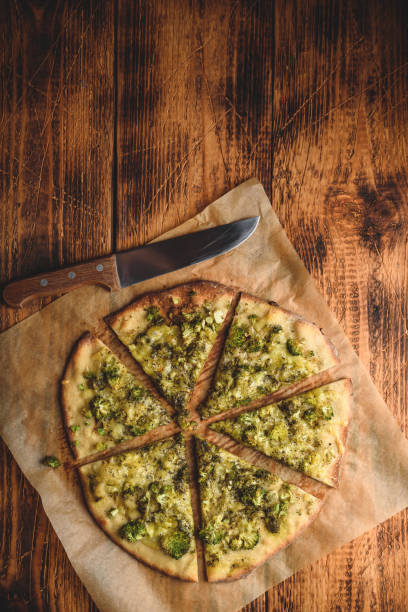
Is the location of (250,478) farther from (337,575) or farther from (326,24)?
(326,24)

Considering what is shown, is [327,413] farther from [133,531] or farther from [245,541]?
[133,531]

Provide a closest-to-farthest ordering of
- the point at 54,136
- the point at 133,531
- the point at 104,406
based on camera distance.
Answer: the point at 133,531, the point at 104,406, the point at 54,136

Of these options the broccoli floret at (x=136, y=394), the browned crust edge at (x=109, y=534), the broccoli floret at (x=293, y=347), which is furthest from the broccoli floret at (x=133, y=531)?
the broccoli floret at (x=293, y=347)

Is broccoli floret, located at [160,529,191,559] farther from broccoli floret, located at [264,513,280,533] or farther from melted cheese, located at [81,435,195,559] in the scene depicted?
broccoli floret, located at [264,513,280,533]

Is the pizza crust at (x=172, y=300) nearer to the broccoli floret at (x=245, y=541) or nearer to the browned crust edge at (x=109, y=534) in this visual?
the browned crust edge at (x=109, y=534)

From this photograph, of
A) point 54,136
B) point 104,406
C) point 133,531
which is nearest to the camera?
point 133,531

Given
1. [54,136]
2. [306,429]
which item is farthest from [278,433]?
[54,136]

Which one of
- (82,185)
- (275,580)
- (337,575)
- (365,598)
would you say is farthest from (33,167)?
(365,598)
